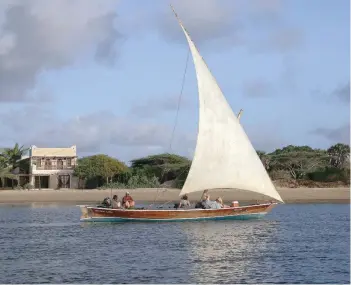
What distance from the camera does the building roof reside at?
80812mm

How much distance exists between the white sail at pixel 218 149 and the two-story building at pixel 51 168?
129ft

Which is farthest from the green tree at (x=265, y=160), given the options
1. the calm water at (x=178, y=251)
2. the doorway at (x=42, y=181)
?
the calm water at (x=178, y=251)

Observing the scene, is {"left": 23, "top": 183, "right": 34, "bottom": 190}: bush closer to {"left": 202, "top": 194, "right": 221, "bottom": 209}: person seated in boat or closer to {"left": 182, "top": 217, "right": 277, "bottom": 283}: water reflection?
{"left": 202, "top": 194, "right": 221, "bottom": 209}: person seated in boat

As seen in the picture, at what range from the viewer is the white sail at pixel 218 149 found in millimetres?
40219

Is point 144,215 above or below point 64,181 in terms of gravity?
below

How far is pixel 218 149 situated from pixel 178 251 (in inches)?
567

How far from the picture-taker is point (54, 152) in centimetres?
8138

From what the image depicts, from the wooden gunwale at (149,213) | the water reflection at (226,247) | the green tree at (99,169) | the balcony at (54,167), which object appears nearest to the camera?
the water reflection at (226,247)

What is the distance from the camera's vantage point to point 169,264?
23828mm

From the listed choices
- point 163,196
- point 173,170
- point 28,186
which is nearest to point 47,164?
point 28,186

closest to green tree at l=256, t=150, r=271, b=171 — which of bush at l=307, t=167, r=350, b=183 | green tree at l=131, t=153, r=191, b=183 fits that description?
bush at l=307, t=167, r=350, b=183

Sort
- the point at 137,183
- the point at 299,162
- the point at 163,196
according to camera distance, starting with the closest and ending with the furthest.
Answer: the point at 163,196, the point at 137,183, the point at 299,162

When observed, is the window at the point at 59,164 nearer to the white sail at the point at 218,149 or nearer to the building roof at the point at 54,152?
the building roof at the point at 54,152

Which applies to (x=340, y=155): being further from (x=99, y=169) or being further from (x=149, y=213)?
(x=149, y=213)
